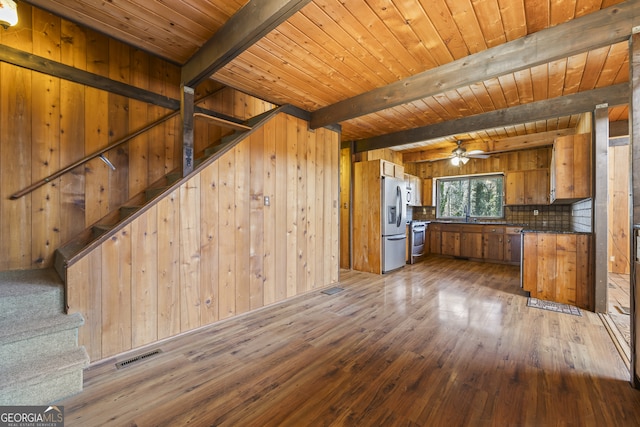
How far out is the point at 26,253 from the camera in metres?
2.33

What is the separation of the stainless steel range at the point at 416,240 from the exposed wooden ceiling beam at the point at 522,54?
135 inches

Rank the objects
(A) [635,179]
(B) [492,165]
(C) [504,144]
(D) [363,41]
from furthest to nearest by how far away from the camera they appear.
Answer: (B) [492,165]
(C) [504,144]
(D) [363,41]
(A) [635,179]

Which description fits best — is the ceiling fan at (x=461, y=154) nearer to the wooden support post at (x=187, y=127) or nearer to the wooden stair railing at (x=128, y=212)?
the wooden stair railing at (x=128, y=212)

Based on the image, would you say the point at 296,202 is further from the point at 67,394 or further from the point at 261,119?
the point at 67,394

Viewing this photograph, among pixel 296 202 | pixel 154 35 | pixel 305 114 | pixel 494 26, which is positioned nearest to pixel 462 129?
pixel 494 26

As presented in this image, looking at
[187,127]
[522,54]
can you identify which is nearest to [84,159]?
[187,127]

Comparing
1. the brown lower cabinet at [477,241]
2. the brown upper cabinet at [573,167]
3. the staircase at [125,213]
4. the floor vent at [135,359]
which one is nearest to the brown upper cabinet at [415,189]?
the brown lower cabinet at [477,241]

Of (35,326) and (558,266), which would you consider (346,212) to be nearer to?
(558,266)

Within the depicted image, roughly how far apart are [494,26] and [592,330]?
3.00 m

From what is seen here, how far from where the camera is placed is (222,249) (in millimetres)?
2914

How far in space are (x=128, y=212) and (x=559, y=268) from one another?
5.11 m

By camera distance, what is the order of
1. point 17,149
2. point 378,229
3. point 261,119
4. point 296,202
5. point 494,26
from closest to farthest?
point 494,26 < point 17,149 < point 261,119 < point 296,202 < point 378,229

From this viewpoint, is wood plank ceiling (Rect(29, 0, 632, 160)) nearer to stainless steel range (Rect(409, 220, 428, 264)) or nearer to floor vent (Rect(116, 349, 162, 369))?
floor vent (Rect(116, 349, 162, 369))

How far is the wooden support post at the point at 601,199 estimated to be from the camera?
3.07 m
